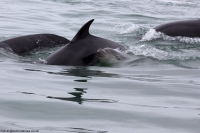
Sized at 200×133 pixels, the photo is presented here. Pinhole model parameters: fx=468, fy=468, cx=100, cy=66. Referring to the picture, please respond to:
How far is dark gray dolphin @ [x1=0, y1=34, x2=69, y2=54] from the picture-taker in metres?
9.06

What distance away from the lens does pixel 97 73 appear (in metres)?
7.25

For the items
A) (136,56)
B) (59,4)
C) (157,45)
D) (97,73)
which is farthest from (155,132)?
(59,4)

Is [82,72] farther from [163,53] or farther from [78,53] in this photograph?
[163,53]

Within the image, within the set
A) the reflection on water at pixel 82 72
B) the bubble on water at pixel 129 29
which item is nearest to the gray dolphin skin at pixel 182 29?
the bubble on water at pixel 129 29

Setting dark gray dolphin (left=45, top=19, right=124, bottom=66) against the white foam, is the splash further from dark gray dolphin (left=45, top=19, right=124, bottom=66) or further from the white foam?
dark gray dolphin (left=45, top=19, right=124, bottom=66)

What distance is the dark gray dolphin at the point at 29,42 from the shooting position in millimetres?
9062

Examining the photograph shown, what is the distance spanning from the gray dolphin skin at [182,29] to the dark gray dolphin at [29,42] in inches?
110

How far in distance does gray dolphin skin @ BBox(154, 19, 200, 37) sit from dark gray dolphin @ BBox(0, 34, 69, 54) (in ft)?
9.16

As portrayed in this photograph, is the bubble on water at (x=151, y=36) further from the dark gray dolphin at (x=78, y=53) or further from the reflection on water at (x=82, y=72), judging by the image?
the reflection on water at (x=82, y=72)

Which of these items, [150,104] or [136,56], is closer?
[150,104]

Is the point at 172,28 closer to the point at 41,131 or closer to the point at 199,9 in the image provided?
the point at 41,131

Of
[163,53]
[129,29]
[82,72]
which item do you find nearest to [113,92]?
[82,72]

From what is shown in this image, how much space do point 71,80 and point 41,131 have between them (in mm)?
2370

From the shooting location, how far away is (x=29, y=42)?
937cm
